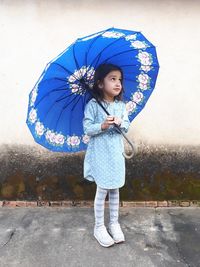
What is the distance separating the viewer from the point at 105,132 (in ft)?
9.98

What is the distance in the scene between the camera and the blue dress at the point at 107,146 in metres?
3.03

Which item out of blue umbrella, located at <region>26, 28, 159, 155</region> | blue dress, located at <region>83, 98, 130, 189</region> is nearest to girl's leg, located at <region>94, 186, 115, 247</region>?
blue dress, located at <region>83, 98, 130, 189</region>

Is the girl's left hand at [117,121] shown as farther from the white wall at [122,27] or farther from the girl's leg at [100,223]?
the white wall at [122,27]

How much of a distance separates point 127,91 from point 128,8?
2.84ft

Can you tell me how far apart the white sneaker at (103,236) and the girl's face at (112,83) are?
46.6 inches

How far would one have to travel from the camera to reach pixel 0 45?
3.66m

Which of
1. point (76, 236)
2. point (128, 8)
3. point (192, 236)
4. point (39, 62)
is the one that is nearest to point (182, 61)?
point (128, 8)

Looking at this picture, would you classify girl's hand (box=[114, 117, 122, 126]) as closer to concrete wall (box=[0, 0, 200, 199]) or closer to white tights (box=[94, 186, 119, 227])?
white tights (box=[94, 186, 119, 227])

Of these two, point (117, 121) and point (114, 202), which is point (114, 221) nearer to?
point (114, 202)

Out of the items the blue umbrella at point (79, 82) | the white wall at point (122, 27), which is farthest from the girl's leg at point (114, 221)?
the white wall at point (122, 27)

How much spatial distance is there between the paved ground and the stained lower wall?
0.16m

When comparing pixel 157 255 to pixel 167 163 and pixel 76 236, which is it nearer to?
pixel 76 236

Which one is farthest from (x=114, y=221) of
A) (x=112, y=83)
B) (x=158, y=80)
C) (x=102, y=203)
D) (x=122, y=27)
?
(x=122, y=27)

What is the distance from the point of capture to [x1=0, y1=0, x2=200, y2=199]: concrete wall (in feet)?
11.6
